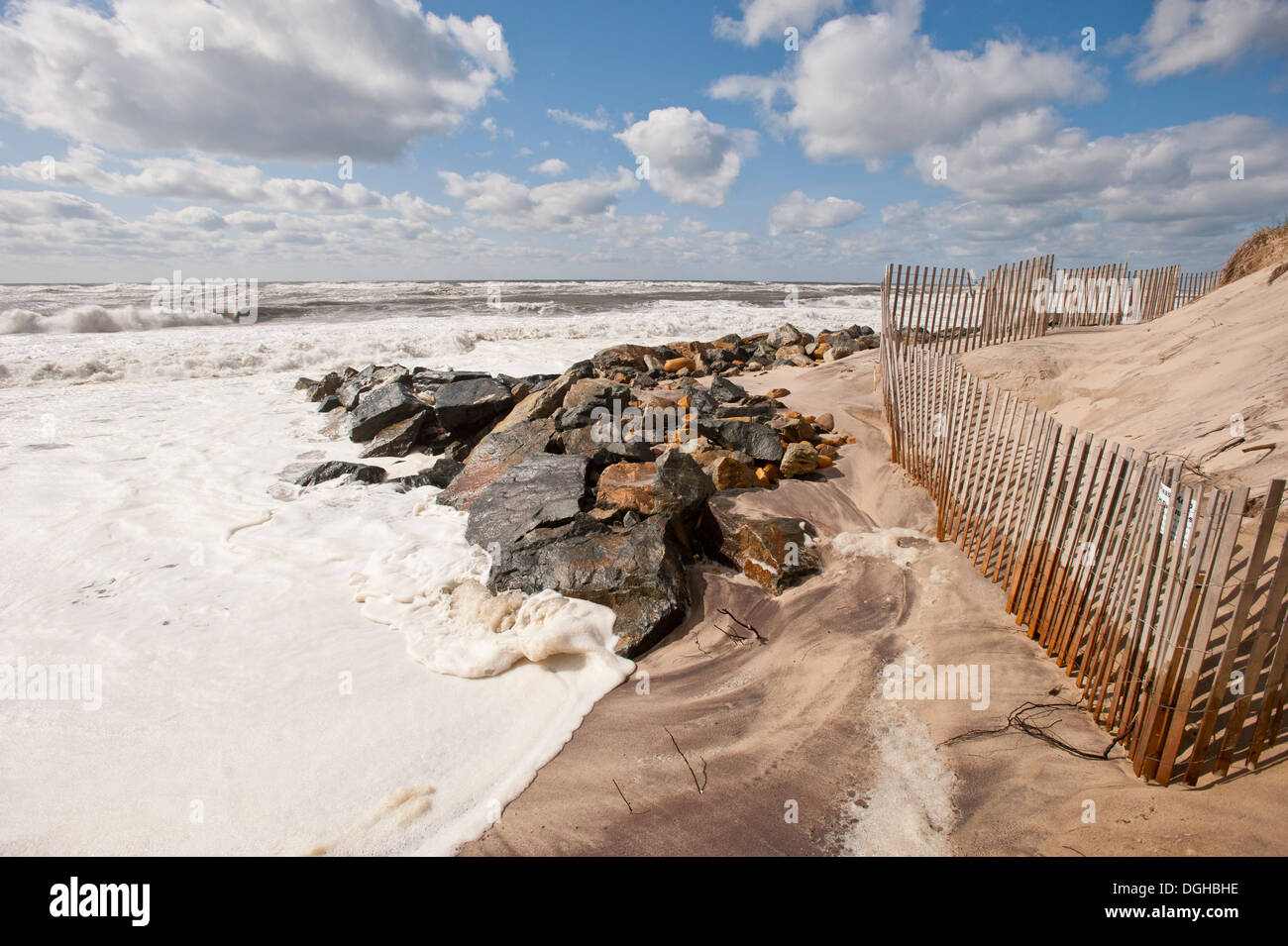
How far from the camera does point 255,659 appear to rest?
409 cm

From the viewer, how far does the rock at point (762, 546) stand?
4824 millimetres

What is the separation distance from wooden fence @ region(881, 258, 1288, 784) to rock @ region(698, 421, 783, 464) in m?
1.79

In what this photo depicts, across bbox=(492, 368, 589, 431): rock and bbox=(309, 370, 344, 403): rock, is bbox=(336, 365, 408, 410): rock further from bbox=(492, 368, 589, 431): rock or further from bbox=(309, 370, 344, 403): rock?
bbox=(492, 368, 589, 431): rock

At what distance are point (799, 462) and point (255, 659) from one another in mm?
5126

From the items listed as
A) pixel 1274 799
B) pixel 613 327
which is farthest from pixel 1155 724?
pixel 613 327

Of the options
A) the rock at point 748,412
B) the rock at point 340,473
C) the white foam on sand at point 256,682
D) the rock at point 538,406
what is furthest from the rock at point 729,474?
the rock at point 340,473

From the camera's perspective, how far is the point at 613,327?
22.2 meters

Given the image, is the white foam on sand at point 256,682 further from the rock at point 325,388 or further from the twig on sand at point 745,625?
the rock at point 325,388

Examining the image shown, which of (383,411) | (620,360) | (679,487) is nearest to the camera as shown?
(679,487)

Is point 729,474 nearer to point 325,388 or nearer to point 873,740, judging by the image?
point 873,740

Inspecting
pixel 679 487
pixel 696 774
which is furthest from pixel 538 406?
pixel 696 774

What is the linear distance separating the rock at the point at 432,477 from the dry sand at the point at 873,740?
3.76 m
